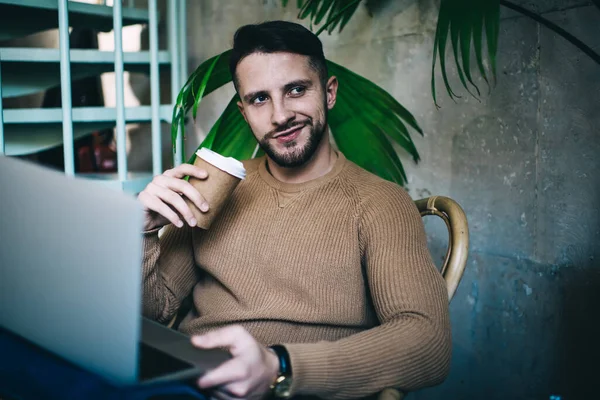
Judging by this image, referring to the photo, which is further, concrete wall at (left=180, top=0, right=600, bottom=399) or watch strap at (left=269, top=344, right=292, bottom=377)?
concrete wall at (left=180, top=0, right=600, bottom=399)

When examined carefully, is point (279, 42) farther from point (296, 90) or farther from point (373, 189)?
point (373, 189)

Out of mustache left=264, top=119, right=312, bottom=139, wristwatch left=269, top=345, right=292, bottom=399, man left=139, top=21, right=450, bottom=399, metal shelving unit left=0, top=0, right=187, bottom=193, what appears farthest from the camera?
metal shelving unit left=0, top=0, right=187, bottom=193

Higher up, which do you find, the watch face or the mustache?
the mustache

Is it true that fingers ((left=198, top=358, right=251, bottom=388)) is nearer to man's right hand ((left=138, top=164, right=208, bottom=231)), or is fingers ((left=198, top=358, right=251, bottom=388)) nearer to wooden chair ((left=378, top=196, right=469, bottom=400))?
man's right hand ((left=138, top=164, right=208, bottom=231))

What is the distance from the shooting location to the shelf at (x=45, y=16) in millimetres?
2365

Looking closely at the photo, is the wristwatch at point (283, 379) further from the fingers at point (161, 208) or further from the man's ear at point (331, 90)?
the man's ear at point (331, 90)

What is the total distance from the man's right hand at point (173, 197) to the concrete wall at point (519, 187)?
2.98 feet

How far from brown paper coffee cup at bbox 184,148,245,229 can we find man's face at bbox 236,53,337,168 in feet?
1.05

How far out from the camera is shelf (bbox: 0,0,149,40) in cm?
237

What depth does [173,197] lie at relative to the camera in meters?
1.00

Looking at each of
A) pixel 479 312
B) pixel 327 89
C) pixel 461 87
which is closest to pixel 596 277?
pixel 479 312

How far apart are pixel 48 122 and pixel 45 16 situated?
0.51 metres

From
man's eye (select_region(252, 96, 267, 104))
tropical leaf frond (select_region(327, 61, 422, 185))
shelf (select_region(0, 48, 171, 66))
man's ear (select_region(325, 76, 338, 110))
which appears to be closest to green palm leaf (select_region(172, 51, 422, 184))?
tropical leaf frond (select_region(327, 61, 422, 185))

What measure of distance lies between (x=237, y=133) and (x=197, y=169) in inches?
24.9
